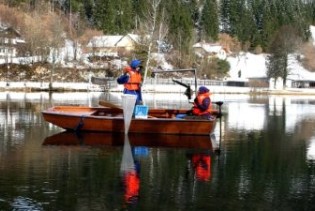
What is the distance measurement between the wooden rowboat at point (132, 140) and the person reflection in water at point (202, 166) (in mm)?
1570

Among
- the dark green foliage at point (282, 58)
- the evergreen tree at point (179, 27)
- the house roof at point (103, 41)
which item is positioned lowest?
the dark green foliage at point (282, 58)

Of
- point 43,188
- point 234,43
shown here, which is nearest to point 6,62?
point 234,43

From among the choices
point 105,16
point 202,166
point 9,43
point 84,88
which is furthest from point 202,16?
point 202,166

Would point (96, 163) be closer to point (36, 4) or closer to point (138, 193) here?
point (138, 193)

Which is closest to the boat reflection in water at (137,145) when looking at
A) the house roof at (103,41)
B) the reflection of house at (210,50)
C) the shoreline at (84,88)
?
the shoreline at (84,88)

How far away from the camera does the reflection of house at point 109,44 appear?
330ft

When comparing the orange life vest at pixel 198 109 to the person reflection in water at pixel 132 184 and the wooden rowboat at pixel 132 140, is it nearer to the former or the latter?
the wooden rowboat at pixel 132 140

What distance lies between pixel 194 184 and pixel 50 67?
245 feet

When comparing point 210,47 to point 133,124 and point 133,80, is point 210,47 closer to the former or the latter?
point 133,80

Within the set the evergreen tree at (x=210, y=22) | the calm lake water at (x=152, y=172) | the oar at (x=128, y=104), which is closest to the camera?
the calm lake water at (x=152, y=172)

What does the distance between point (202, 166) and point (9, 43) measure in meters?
85.3

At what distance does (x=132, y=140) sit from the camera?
58.3ft

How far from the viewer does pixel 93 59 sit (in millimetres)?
97000

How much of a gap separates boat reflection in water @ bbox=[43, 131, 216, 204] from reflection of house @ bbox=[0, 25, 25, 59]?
2904 inches
